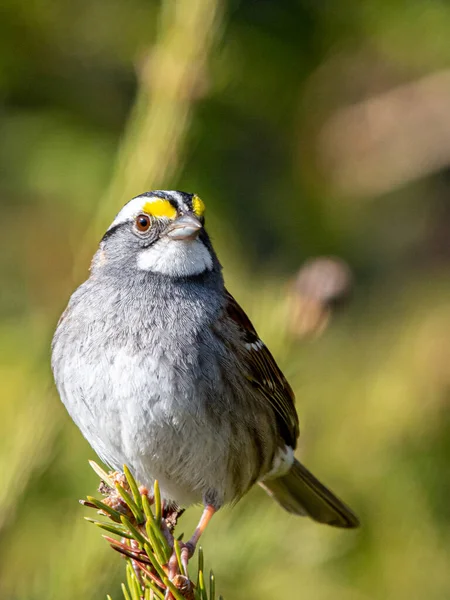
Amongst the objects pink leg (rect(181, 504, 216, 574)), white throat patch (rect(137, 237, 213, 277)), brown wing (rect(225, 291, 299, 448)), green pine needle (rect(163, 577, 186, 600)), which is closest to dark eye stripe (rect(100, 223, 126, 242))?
white throat patch (rect(137, 237, 213, 277))

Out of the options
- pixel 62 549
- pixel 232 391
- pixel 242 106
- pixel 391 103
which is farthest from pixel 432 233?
pixel 62 549

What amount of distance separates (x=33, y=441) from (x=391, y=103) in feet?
8.62

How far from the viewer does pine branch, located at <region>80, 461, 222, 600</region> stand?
7.99 ft

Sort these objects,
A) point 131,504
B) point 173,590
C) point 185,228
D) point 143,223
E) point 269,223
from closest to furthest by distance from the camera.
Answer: point 173,590, point 131,504, point 185,228, point 143,223, point 269,223

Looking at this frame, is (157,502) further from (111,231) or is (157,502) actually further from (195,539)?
(111,231)

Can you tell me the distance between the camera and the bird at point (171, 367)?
3.04m

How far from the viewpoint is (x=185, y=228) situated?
3246 millimetres

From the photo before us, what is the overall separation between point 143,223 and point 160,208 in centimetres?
11

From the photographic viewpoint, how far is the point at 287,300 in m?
3.09

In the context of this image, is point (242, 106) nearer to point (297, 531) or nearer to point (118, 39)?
point (118, 39)

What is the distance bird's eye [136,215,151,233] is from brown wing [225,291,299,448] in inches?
15.0

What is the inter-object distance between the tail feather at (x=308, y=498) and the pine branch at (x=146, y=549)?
1.20 m

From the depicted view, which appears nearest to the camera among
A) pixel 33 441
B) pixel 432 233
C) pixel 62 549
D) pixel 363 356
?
pixel 33 441

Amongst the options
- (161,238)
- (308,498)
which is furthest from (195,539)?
(161,238)
